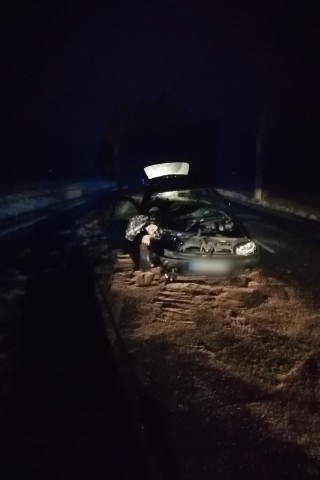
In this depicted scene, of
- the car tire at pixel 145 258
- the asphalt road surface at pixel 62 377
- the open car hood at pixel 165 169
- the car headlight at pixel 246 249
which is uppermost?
the open car hood at pixel 165 169

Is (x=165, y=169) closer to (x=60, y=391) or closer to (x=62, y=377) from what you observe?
(x=62, y=377)

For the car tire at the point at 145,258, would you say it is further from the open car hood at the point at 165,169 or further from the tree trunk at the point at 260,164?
the tree trunk at the point at 260,164

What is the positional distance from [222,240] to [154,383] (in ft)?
9.71

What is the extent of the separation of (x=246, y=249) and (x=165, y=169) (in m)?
3.95

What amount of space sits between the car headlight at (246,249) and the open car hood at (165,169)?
3468mm

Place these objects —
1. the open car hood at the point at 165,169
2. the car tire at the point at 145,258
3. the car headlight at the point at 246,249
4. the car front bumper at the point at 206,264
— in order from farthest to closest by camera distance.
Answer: the open car hood at the point at 165,169 < the car tire at the point at 145,258 < the car headlight at the point at 246,249 < the car front bumper at the point at 206,264

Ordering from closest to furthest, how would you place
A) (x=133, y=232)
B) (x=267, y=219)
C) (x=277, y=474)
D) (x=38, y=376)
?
(x=277, y=474)
(x=38, y=376)
(x=133, y=232)
(x=267, y=219)

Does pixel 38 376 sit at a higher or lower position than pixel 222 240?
lower

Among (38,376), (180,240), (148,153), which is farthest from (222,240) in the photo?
(148,153)

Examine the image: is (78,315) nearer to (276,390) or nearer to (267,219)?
(276,390)

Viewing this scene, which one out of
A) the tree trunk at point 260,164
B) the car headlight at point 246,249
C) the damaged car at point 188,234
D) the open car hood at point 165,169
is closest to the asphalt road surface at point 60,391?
the damaged car at point 188,234

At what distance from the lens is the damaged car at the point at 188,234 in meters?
5.75

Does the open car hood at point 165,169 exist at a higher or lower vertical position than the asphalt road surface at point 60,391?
higher

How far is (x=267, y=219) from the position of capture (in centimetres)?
1318
